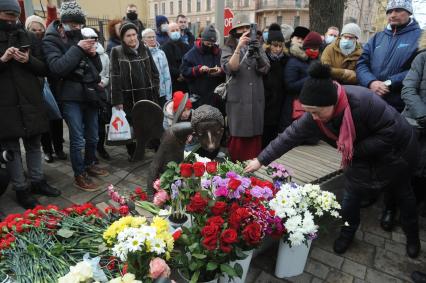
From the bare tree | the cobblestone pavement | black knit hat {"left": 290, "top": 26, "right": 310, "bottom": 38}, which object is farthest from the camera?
the bare tree

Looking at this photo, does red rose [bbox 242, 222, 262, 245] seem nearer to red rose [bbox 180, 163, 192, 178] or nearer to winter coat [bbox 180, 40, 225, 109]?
red rose [bbox 180, 163, 192, 178]

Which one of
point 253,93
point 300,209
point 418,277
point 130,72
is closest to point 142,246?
point 300,209

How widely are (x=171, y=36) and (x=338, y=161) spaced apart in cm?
383

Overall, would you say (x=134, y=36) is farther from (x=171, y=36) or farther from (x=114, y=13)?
(x=114, y=13)

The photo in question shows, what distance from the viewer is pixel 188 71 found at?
4.90 metres

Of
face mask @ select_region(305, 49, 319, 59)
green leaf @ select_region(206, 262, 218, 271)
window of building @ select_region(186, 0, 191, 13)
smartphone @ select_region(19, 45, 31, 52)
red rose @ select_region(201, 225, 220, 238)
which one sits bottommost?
green leaf @ select_region(206, 262, 218, 271)

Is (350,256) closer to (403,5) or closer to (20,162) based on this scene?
(403,5)

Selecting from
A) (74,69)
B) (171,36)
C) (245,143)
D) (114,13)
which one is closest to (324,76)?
(245,143)

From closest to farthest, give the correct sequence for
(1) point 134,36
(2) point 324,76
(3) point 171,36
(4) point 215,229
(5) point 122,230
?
(5) point 122,230
(4) point 215,229
(2) point 324,76
(1) point 134,36
(3) point 171,36

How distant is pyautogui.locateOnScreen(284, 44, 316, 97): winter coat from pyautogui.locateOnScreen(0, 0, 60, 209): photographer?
296 centimetres

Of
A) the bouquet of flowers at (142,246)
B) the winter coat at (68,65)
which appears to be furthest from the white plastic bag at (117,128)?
the bouquet of flowers at (142,246)

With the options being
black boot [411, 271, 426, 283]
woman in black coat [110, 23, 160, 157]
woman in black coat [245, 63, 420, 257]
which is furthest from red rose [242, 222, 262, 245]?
woman in black coat [110, 23, 160, 157]

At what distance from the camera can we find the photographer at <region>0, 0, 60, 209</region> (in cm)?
309

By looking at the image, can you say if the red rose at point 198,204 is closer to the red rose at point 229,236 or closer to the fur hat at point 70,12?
the red rose at point 229,236
